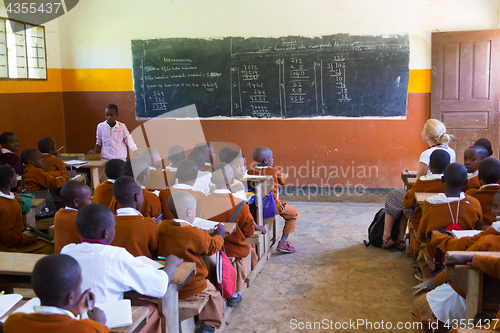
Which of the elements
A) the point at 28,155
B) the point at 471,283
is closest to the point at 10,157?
the point at 28,155

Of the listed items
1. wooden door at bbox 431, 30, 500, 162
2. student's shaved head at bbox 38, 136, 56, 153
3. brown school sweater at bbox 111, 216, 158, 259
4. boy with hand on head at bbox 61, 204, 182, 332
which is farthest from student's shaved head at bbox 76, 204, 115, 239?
wooden door at bbox 431, 30, 500, 162

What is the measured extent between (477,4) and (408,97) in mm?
1363

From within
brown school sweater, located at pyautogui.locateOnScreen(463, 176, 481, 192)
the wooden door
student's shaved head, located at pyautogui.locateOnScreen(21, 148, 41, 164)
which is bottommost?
brown school sweater, located at pyautogui.locateOnScreen(463, 176, 481, 192)

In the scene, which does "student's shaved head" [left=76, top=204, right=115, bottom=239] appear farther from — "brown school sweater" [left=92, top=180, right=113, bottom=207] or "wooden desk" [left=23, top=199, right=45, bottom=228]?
"wooden desk" [left=23, top=199, right=45, bottom=228]

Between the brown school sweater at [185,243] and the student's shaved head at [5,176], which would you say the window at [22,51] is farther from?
the brown school sweater at [185,243]

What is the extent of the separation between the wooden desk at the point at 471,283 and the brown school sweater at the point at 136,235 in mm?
1371

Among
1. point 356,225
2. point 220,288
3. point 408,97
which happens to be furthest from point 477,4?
point 220,288

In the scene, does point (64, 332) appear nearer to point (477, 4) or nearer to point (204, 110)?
point (204, 110)

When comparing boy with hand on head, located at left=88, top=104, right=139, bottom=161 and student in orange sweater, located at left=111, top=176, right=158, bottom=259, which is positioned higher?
boy with hand on head, located at left=88, top=104, right=139, bottom=161

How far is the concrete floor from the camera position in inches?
107

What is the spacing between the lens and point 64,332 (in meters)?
1.25

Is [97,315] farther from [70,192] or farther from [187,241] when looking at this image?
[70,192]

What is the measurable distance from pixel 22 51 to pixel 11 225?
3.78 meters

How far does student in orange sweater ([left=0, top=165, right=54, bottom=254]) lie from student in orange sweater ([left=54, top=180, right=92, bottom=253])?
62cm
